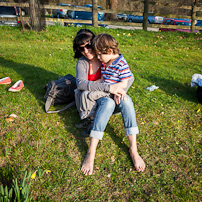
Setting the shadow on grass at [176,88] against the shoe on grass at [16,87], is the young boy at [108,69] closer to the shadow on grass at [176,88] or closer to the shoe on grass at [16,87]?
the shoe on grass at [16,87]

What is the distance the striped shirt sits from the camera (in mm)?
2589

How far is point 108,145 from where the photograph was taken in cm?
274

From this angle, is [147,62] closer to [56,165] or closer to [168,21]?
[56,165]

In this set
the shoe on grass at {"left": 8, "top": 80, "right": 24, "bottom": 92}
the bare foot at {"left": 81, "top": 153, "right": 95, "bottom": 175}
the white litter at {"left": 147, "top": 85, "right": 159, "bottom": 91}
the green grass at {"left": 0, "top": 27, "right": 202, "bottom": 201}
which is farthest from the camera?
the white litter at {"left": 147, "top": 85, "right": 159, "bottom": 91}

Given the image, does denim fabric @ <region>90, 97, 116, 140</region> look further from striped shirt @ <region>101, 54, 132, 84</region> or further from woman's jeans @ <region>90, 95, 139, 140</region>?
striped shirt @ <region>101, 54, 132, 84</region>

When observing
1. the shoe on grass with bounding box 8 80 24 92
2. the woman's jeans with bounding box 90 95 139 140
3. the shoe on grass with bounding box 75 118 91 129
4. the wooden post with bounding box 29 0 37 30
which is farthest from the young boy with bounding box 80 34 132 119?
the wooden post with bounding box 29 0 37 30

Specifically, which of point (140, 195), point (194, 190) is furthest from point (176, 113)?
point (140, 195)

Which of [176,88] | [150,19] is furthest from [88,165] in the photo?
[150,19]

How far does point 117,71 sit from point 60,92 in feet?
4.00

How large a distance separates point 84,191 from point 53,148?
0.79 meters

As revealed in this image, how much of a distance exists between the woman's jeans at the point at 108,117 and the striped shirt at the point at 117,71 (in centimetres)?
32

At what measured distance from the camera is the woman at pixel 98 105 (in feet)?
7.73

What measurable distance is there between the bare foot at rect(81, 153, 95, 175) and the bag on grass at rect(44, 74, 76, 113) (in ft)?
3.90

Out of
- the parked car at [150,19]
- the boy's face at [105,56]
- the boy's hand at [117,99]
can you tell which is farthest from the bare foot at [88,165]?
the parked car at [150,19]
